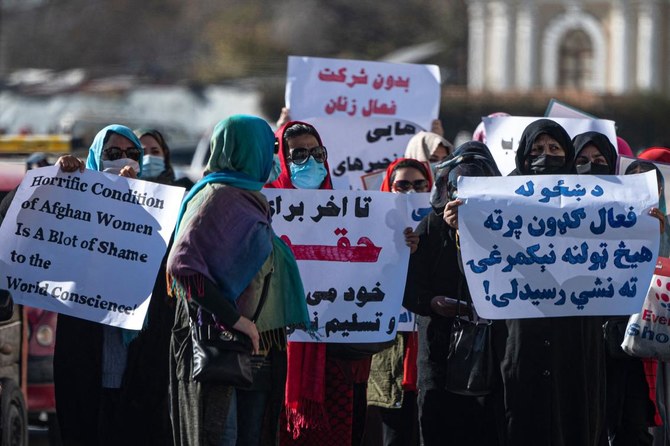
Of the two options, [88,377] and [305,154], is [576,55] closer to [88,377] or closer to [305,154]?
[305,154]

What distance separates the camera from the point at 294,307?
6.27m

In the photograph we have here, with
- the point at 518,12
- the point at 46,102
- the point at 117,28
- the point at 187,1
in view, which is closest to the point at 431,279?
the point at 46,102

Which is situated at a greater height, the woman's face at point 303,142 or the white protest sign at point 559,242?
the woman's face at point 303,142

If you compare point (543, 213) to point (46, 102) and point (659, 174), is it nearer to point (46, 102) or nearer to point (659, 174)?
point (659, 174)

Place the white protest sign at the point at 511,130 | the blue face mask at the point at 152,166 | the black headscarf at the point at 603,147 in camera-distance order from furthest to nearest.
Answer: the white protest sign at the point at 511,130 < the blue face mask at the point at 152,166 < the black headscarf at the point at 603,147

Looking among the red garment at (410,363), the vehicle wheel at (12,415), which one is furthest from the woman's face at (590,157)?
the vehicle wheel at (12,415)

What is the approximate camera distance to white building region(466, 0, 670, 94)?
70812 millimetres

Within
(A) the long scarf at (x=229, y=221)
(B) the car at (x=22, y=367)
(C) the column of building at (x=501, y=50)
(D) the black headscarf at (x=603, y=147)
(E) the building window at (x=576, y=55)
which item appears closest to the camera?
(A) the long scarf at (x=229, y=221)

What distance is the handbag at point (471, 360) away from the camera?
6.83 m

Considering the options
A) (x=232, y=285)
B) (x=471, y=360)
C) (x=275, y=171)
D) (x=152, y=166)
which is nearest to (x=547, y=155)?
(x=471, y=360)

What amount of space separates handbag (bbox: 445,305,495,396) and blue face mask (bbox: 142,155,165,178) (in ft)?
7.11

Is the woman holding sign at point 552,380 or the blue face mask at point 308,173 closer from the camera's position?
the woman holding sign at point 552,380

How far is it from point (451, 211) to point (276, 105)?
40.3 m

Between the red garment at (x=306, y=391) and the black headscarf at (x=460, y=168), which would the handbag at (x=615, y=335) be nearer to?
the black headscarf at (x=460, y=168)
